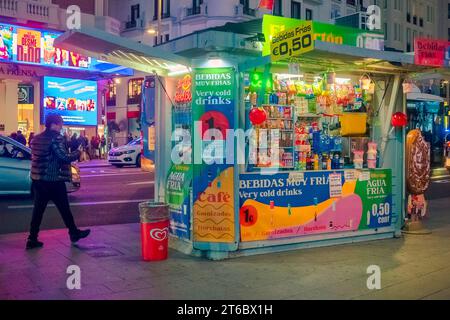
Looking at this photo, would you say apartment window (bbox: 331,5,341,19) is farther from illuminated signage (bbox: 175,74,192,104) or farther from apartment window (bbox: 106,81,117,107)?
illuminated signage (bbox: 175,74,192,104)

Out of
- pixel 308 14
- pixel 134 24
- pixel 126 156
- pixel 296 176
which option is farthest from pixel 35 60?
pixel 308 14

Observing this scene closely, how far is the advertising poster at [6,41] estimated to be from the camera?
2395 centimetres

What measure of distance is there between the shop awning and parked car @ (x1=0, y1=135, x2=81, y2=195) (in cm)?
626

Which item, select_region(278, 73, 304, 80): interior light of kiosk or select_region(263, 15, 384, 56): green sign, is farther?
select_region(278, 73, 304, 80): interior light of kiosk

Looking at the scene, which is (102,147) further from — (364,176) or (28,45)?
(364,176)

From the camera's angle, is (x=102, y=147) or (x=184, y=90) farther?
(x=102, y=147)

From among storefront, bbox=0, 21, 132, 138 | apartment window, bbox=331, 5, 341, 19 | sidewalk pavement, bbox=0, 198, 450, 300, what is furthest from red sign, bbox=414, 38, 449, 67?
apartment window, bbox=331, 5, 341, 19

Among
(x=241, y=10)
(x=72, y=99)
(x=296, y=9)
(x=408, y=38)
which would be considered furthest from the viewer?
(x=408, y=38)

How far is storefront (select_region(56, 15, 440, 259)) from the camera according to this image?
734 centimetres

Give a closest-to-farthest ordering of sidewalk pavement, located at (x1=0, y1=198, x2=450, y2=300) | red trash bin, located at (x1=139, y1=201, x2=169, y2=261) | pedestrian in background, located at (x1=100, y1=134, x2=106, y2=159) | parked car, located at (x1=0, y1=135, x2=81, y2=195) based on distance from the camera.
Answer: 1. sidewalk pavement, located at (x1=0, y1=198, x2=450, y2=300)
2. red trash bin, located at (x1=139, y1=201, x2=169, y2=261)
3. parked car, located at (x1=0, y1=135, x2=81, y2=195)
4. pedestrian in background, located at (x1=100, y1=134, x2=106, y2=159)

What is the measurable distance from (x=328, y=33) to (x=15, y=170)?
30.1ft

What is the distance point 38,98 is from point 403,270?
25.2 metres

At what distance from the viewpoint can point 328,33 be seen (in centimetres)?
806

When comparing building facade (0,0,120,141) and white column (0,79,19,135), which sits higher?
building facade (0,0,120,141)
